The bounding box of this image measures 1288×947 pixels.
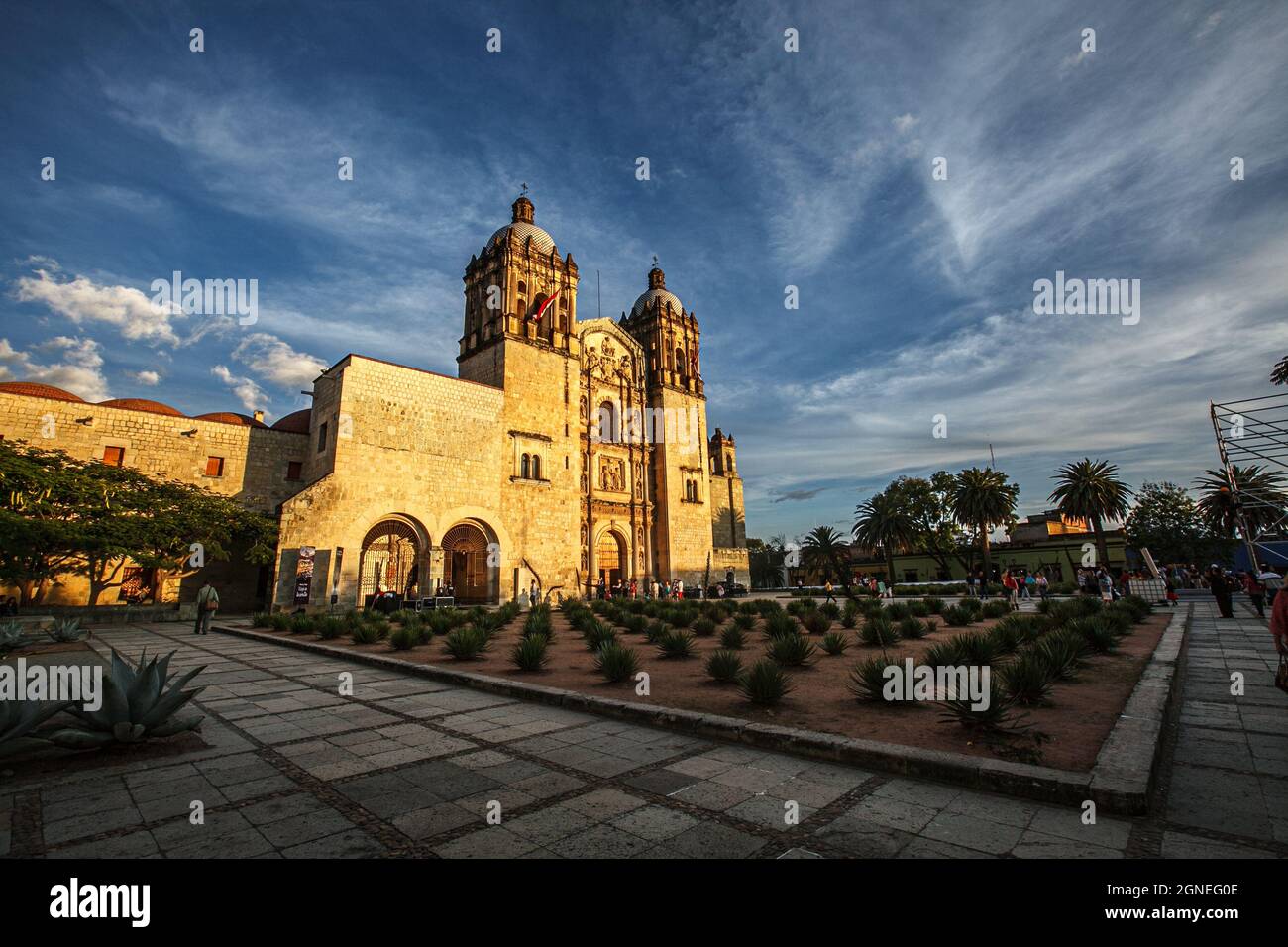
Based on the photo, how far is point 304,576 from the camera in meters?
20.1

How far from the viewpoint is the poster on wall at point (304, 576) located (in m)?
19.8

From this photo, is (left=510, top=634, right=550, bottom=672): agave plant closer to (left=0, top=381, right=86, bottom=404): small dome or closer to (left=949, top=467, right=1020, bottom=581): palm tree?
(left=0, top=381, right=86, bottom=404): small dome

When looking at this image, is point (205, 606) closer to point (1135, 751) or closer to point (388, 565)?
point (388, 565)

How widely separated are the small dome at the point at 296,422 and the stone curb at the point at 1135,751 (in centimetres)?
3048

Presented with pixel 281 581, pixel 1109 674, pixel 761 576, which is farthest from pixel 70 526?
pixel 761 576

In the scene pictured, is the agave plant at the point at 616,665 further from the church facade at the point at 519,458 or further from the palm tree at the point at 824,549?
the palm tree at the point at 824,549

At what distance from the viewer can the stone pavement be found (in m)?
2.93

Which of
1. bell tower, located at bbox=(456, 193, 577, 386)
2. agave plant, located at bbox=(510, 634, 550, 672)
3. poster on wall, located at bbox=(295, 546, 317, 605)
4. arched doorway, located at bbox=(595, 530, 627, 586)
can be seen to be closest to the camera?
agave plant, located at bbox=(510, 634, 550, 672)

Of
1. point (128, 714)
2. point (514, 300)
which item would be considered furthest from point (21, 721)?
point (514, 300)

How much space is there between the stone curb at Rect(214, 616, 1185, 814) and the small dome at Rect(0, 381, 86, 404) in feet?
88.7

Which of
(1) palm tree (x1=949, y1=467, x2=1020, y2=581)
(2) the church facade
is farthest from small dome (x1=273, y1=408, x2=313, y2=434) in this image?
(1) palm tree (x1=949, y1=467, x2=1020, y2=581)

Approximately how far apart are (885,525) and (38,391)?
49562mm

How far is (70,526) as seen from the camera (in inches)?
670
